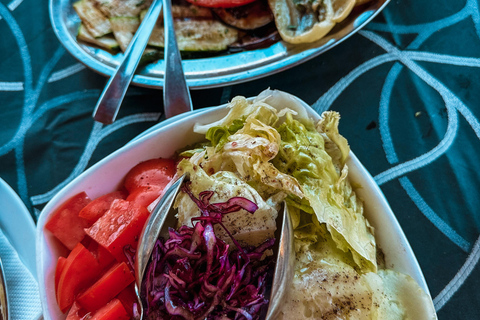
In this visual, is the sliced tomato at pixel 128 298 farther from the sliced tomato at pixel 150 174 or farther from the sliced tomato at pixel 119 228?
the sliced tomato at pixel 150 174

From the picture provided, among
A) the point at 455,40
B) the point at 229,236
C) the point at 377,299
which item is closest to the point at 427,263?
the point at 377,299

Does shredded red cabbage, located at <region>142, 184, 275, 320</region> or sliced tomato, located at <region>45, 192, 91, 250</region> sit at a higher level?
sliced tomato, located at <region>45, 192, 91, 250</region>

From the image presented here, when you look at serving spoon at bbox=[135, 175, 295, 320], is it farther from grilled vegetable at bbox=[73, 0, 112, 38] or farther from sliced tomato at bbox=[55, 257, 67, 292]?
grilled vegetable at bbox=[73, 0, 112, 38]

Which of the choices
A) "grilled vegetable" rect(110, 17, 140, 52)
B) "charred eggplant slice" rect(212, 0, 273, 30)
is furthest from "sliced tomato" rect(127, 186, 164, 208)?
"charred eggplant slice" rect(212, 0, 273, 30)

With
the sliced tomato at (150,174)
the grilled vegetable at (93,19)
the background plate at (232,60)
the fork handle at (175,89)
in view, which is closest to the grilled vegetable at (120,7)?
the grilled vegetable at (93,19)

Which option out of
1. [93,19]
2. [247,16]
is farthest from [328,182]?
[93,19]

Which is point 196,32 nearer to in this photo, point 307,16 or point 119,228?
point 307,16

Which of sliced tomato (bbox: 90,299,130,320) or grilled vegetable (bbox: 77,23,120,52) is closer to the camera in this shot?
sliced tomato (bbox: 90,299,130,320)
